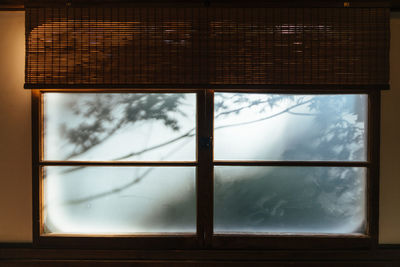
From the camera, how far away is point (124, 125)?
2.63 m

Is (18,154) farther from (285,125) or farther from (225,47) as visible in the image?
(285,125)

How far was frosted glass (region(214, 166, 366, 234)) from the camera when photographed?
263 cm

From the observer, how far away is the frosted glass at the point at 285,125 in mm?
2609

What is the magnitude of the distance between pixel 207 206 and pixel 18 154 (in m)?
1.55

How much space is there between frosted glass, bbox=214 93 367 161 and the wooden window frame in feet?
0.18

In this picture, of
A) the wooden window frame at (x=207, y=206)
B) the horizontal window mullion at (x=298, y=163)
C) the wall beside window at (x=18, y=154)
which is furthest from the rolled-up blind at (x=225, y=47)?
the horizontal window mullion at (x=298, y=163)

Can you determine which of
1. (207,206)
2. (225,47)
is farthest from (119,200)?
(225,47)

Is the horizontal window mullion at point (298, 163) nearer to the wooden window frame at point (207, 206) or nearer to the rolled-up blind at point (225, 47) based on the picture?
the wooden window frame at point (207, 206)

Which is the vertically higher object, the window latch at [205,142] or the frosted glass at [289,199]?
the window latch at [205,142]

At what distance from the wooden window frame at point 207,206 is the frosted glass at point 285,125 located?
56mm

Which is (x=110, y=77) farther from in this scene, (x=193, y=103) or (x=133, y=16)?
(x=193, y=103)

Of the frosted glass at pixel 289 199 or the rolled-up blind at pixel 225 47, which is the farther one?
the frosted glass at pixel 289 199

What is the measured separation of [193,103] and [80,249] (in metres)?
1.45

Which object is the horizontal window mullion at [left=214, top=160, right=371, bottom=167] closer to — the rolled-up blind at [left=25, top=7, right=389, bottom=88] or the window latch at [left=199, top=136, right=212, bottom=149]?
the window latch at [left=199, top=136, right=212, bottom=149]
